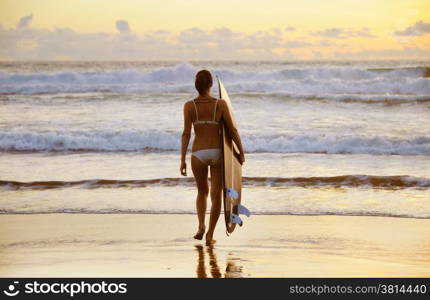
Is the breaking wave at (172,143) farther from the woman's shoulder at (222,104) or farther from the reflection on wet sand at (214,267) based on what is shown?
the reflection on wet sand at (214,267)

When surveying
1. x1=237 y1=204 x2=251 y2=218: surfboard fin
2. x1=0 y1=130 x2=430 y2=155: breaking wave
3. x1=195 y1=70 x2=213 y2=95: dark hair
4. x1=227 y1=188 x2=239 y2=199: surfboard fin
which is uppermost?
x1=195 y1=70 x2=213 y2=95: dark hair

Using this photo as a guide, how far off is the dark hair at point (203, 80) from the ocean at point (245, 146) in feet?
7.32

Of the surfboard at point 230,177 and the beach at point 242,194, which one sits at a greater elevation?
the surfboard at point 230,177

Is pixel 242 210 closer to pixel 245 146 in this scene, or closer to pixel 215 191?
pixel 215 191

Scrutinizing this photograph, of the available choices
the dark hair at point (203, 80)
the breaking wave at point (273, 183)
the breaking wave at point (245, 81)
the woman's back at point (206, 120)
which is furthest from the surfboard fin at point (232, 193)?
the breaking wave at point (245, 81)

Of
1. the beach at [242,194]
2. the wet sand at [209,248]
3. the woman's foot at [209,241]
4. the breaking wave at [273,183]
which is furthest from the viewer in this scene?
the breaking wave at [273,183]

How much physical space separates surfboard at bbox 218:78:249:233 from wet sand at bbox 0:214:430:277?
264 millimetres

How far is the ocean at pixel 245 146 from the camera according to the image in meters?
8.30

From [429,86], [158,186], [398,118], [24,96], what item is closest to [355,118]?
[398,118]

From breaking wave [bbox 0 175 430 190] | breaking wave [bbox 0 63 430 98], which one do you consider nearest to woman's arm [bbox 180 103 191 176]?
breaking wave [bbox 0 175 430 190]

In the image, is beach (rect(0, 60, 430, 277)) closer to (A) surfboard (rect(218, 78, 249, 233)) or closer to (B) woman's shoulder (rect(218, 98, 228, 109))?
(A) surfboard (rect(218, 78, 249, 233))

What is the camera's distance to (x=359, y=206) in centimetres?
794

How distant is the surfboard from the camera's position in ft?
19.2

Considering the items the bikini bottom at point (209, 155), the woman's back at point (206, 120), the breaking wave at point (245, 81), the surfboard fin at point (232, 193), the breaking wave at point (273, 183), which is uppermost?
the woman's back at point (206, 120)
